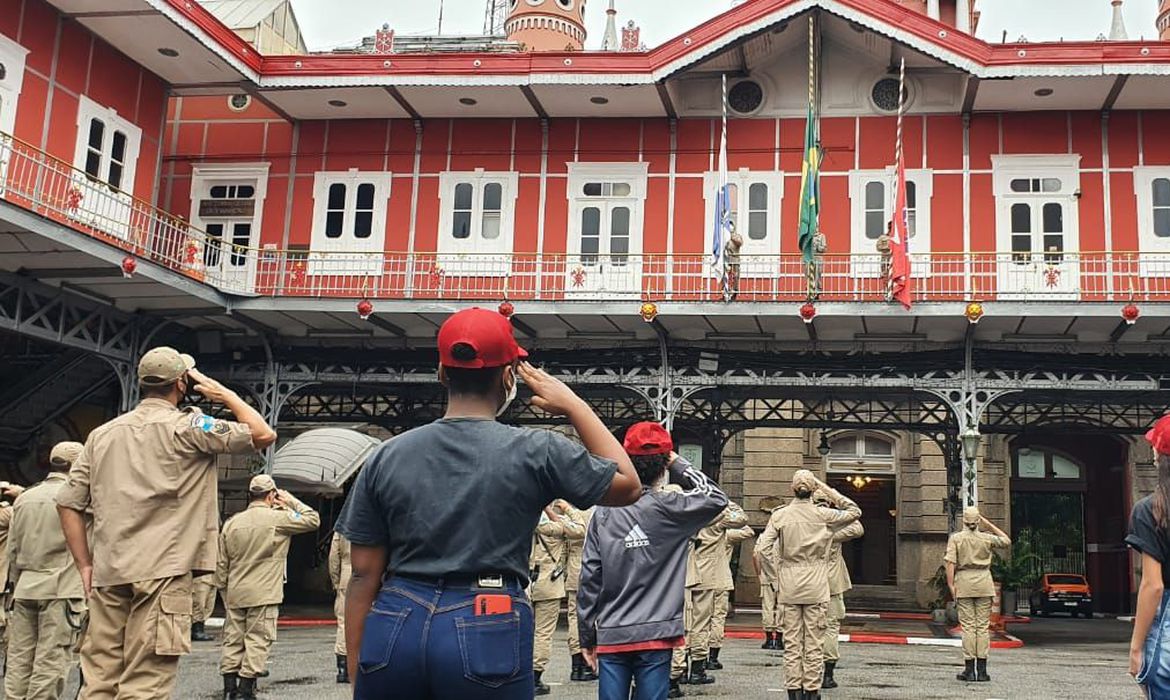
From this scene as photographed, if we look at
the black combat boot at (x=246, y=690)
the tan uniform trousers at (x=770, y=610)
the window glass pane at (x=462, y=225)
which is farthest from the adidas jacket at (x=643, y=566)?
the window glass pane at (x=462, y=225)

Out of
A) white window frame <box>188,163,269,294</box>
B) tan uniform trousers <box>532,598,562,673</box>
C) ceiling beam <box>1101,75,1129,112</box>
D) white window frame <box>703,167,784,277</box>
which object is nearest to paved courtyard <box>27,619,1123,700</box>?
A: tan uniform trousers <box>532,598,562,673</box>

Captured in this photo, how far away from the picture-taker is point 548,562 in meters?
12.1

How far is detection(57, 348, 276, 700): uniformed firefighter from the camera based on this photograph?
554cm

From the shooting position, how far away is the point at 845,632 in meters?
21.8

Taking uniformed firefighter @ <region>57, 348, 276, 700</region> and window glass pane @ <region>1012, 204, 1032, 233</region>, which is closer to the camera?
uniformed firefighter @ <region>57, 348, 276, 700</region>

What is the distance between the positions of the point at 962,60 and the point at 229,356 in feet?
49.1

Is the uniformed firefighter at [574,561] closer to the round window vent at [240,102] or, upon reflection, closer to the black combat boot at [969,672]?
the black combat boot at [969,672]

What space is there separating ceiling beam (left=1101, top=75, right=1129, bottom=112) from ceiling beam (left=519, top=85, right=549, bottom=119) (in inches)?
419

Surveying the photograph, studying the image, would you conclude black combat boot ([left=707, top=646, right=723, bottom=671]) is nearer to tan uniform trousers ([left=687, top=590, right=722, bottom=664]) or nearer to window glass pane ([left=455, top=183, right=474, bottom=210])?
tan uniform trousers ([left=687, top=590, right=722, bottom=664])

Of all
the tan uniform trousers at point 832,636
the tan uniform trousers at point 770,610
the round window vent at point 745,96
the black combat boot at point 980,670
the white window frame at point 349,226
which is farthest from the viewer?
the white window frame at point 349,226

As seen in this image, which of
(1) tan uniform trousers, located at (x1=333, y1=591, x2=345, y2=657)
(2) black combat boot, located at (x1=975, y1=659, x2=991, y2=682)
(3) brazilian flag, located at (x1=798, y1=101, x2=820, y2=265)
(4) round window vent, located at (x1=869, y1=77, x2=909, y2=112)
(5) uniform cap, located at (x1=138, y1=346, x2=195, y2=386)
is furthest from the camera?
(4) round window vent, located at (x1=869, y1=77, x2=909, y2=112)

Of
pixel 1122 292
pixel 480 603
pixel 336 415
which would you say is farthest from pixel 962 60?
pixel 480 603

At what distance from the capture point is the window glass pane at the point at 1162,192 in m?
21.6

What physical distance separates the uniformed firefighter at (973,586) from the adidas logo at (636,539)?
842 cm
